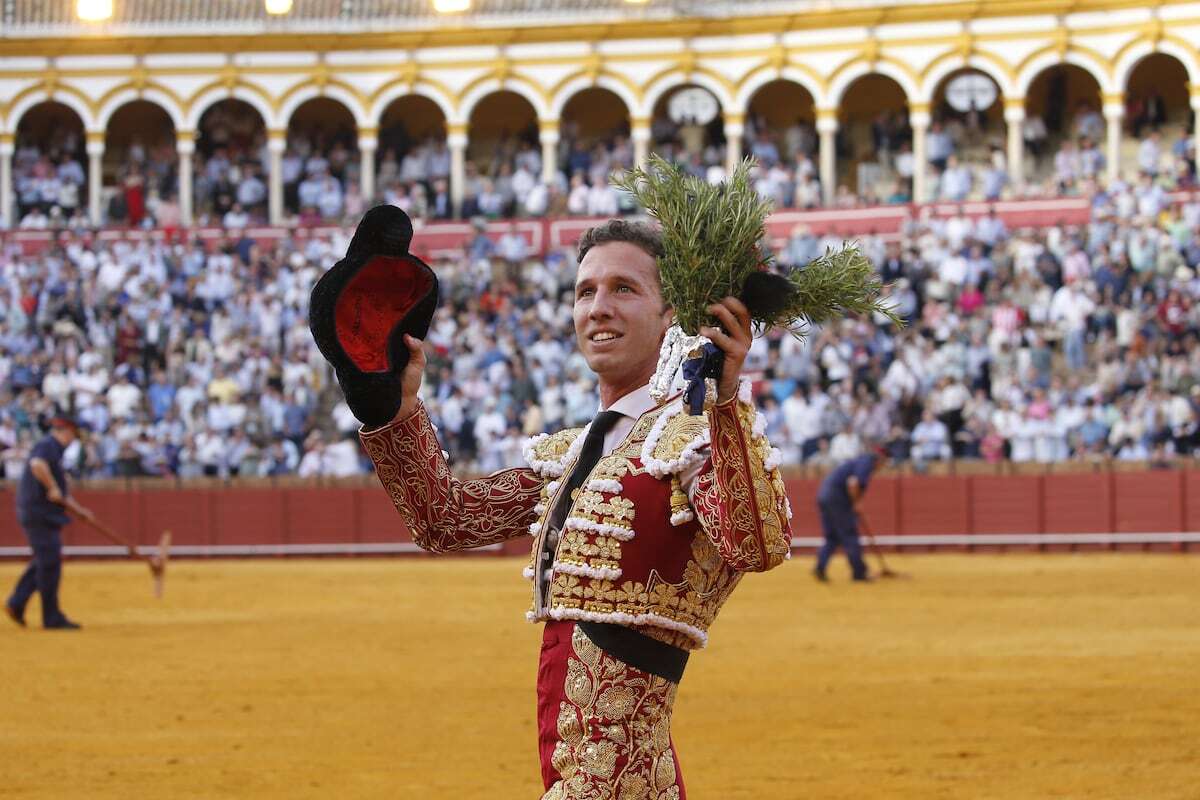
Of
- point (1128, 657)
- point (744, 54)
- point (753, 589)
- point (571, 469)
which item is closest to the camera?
point (571, 469)

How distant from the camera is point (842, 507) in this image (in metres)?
15.3

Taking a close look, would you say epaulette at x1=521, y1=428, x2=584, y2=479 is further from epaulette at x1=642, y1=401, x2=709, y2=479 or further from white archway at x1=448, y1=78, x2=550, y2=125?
white archway at x1=448, y1=78, x2=550, y2=125

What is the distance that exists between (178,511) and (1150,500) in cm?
972

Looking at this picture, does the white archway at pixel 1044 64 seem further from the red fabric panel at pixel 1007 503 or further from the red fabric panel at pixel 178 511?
the red fabric panel at pixel 178 511

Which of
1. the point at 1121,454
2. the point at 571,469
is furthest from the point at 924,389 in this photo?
the point at 571,469

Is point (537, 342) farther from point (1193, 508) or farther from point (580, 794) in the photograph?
point (580, 794)

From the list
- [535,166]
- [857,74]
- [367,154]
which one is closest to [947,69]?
[857,74]

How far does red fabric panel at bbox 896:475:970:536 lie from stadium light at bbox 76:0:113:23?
15.2 metres

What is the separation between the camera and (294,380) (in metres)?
21.6

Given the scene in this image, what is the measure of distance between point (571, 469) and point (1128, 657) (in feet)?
25.9

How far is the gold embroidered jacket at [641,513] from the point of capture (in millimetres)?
2715

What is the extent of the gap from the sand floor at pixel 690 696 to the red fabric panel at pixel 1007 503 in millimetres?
3788

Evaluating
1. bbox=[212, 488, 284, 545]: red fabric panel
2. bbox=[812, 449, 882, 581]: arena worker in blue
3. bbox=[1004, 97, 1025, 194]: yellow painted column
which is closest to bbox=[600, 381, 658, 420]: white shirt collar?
bbox=[812, 449, 882, 581]: arena worker in blue

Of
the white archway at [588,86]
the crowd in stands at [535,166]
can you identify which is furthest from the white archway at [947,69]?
the white archway at [588,86]
